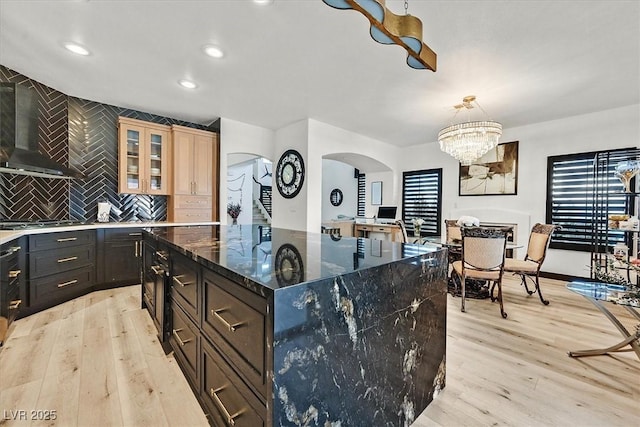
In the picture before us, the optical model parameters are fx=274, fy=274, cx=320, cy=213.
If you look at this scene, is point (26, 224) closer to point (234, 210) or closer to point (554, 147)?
point (234, 210)

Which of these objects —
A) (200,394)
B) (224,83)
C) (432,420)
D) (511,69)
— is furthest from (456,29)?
(200,394)

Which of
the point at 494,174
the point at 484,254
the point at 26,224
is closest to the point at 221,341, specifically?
the point at 484,254

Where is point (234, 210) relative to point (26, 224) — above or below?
above

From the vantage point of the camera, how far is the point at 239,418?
1.02 meters

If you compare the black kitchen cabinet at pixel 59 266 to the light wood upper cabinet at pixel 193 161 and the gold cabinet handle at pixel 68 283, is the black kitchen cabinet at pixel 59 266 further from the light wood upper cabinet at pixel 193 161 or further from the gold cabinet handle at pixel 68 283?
the light wood upper cabinet at pixel 193 161

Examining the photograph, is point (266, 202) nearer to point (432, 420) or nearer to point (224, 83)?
point (224, 83)

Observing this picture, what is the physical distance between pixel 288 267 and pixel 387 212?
5584mm

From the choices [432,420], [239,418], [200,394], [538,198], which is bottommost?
[432,420]

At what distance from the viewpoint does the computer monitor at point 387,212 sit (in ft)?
20.7

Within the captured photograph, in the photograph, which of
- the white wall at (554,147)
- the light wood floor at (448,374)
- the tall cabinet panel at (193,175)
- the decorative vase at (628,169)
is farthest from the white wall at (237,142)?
the decorative vase at (628,169)

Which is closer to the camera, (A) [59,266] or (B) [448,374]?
(B) [448,374]

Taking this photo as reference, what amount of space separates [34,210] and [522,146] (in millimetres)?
7319

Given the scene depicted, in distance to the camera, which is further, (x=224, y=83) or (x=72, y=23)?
(x=224, y=83)

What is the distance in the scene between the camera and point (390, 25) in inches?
51.7
